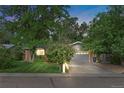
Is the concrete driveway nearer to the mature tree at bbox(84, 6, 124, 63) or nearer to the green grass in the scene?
the mature tree at bbox(84, 6, 124, 63)

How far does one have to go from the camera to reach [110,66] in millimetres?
13727

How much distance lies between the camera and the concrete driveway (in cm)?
1308

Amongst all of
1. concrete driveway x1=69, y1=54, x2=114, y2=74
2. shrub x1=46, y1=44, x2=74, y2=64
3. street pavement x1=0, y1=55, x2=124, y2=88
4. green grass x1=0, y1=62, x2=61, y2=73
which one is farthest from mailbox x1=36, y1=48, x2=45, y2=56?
concrete driveway x1=69, y1=54, x2=114, y2=74

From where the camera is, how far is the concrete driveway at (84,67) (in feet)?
42.9

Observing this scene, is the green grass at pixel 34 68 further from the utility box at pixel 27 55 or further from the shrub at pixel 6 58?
the shrub at pixel 6 58

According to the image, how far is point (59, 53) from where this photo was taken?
13.8 metres

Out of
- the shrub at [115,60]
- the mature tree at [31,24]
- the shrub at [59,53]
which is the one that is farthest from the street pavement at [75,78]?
the mature tree at [31,24]

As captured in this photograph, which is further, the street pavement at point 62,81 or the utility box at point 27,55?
the utility box at point 27,55

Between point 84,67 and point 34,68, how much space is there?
1.72 m

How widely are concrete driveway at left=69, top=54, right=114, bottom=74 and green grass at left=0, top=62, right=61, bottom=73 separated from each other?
0.66 meters

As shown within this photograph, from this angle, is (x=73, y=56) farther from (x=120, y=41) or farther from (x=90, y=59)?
(x=120, y=41)

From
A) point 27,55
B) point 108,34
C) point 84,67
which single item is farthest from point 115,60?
point 27,55

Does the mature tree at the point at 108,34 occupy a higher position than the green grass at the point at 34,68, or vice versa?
the mature tree at the point at 108,34

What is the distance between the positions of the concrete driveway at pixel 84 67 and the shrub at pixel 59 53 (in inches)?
10.8
